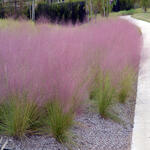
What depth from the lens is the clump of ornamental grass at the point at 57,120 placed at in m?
2.59

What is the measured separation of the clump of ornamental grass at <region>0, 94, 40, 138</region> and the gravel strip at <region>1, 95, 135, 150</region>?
3.7 inches

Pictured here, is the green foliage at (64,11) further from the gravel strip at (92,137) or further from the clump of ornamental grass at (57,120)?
the clump of ornamental grass at (57,120)

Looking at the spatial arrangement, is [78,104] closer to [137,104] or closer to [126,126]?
[126,126]

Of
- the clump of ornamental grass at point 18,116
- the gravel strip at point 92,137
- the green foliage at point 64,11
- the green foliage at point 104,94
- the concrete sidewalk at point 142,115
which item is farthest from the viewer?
the green foliage at point 64,11

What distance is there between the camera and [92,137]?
297 centimetres

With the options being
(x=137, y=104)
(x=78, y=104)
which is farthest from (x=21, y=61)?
(x=137, y=104)

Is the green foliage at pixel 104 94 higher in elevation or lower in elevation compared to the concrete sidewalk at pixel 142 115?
higher

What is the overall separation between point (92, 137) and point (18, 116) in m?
0.82

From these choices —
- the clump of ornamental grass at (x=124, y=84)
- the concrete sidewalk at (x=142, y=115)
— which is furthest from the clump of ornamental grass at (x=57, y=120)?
the clump of ornamental grass at (x=124, y=84)

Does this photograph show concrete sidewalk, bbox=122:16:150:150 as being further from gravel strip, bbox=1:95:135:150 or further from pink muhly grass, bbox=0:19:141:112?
pink muhly grass, bbox=0:19:141:112

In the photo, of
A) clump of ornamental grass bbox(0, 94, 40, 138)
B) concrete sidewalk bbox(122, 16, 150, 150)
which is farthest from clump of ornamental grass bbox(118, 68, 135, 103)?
clump of ornamental grass bbox(0, 94, 40, 138)

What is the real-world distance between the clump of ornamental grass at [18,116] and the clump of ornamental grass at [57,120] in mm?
97

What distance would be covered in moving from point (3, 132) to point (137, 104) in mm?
1887

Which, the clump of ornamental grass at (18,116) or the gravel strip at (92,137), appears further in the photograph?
the gravel strip at (92,137)
